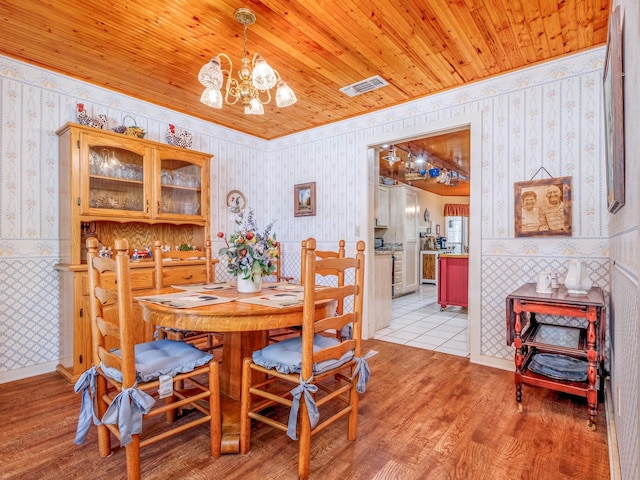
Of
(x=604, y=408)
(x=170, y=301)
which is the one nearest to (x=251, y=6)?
(x=170, y=301)

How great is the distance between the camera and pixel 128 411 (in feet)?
4.83

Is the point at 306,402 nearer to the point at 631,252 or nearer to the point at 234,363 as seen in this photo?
the point at 234,363

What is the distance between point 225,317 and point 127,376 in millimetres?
474

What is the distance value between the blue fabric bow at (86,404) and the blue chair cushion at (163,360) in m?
0.11

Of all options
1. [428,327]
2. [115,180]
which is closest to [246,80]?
[115,180]

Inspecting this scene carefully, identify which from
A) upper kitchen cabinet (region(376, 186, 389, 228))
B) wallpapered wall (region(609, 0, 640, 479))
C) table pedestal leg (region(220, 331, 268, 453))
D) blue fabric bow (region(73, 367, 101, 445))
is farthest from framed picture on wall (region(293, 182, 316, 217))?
wallpapered wall (region(609, 0, 640, 479))

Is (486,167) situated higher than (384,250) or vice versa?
(486,167)

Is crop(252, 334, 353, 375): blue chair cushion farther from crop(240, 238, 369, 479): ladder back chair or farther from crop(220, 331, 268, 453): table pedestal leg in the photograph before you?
crop(220, 331, 268, 453): table pedestal leg

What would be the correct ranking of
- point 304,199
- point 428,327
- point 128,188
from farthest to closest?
point 304,199, point 428,327, point 128,188

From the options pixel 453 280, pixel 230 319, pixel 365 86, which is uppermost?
pixel 365 86

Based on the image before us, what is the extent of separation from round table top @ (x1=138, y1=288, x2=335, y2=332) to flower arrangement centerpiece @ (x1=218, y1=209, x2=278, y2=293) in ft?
1.31

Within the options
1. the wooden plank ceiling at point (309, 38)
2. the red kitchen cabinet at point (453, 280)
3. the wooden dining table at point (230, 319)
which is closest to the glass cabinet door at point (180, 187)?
the wooden plank ceiling at point (309, 38)

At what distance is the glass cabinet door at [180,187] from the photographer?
3404 mm

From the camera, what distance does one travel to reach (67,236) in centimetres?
282
